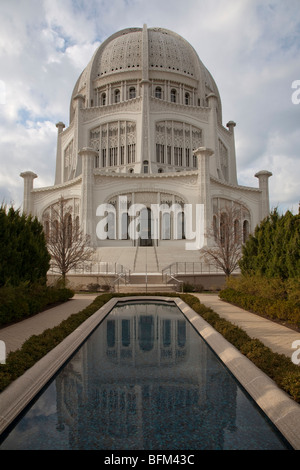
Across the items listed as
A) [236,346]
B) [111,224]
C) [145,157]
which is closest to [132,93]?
[145,157]

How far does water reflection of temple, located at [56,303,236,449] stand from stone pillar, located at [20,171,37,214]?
107ft

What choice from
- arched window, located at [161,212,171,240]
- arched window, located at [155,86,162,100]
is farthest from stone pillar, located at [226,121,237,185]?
arched window, located at [161,212,171,240]

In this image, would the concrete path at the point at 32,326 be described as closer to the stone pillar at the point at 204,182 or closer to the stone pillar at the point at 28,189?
the stone pillar at the point at 204,182

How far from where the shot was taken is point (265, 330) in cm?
866

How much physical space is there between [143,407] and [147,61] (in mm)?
46317

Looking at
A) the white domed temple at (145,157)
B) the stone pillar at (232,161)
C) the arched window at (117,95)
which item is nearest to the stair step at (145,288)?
the white domed temple at (145,157)

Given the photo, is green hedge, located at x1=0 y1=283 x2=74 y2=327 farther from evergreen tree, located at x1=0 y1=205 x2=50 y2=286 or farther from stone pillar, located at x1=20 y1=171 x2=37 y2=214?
stone pillar, located at x1=20 y1=171 x2=37 y2=214

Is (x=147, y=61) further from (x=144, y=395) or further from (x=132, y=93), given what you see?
(x=144, y=395)

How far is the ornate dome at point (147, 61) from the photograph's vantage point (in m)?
44.7

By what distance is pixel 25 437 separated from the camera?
3.72 m

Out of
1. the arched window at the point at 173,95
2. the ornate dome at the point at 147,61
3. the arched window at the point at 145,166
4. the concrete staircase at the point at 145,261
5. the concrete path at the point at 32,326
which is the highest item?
the ornate dome at the point at 147,61

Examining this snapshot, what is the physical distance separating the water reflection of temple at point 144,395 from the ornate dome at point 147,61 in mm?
42482

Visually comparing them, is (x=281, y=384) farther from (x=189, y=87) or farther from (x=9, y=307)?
(x=189, y=87)

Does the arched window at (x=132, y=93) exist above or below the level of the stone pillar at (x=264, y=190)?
above
